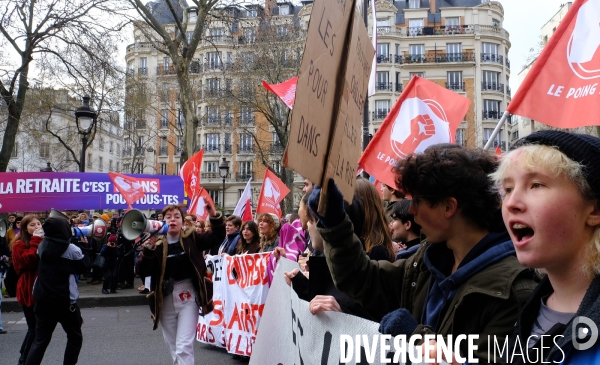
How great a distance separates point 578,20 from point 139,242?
3974 mm

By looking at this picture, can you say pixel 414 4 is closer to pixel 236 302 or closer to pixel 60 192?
pixel 60 192

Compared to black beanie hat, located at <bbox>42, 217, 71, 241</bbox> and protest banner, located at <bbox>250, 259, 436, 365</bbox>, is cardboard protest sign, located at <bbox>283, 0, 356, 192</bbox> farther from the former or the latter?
black beanie hat, located at <bbox>42, 217, 71, 241</bbox>

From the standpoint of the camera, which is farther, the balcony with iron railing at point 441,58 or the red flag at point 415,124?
the balcony with iron railing at point 441,58

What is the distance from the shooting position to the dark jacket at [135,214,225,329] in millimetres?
5180

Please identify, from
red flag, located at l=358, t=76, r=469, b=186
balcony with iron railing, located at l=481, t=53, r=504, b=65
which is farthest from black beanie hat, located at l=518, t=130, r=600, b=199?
balcony with iron railing, located at l=481, t=53, r=504, b=65

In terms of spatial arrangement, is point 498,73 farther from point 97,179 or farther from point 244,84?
point 97,179

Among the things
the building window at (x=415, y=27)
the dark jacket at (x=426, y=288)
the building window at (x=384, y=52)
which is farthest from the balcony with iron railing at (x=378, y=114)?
the dark jacket at (x=426, y=288)

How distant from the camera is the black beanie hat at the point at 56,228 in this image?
5727 mm

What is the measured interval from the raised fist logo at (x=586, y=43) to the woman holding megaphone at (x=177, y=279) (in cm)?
344

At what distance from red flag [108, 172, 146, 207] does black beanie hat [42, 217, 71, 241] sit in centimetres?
456

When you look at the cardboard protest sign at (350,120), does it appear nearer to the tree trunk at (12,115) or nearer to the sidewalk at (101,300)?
the sidewalk at (101,300)

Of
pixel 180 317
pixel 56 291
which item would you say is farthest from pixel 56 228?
pixel 180 317

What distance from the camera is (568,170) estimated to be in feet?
5.04

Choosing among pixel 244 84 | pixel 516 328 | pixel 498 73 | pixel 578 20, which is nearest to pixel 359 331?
pixel 516 328
